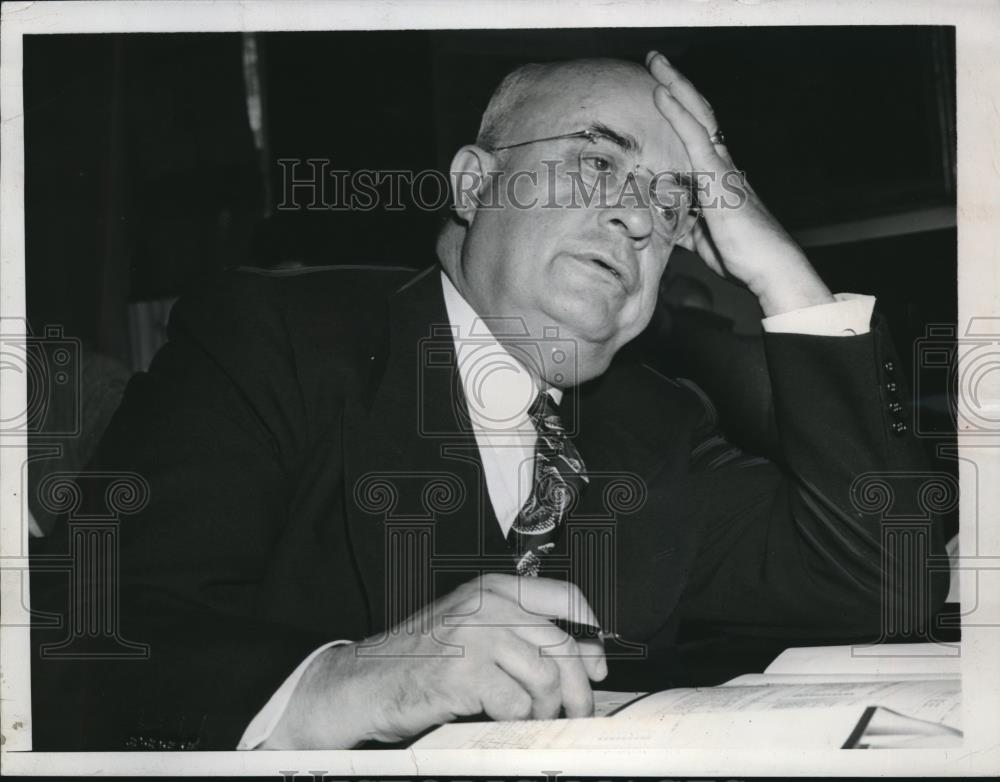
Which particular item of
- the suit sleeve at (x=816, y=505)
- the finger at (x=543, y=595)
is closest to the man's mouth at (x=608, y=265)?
the suit sleeve at (x=816, y=505)

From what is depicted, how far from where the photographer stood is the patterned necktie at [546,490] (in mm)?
1382

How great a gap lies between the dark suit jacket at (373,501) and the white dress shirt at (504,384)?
0.8 inches

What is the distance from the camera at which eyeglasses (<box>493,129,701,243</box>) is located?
136 cm

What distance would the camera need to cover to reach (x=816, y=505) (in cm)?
139

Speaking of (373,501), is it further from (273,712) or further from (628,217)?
(628,217)

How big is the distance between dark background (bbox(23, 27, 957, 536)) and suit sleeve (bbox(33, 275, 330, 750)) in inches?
3.3

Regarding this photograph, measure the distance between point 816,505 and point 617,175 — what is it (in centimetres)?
54

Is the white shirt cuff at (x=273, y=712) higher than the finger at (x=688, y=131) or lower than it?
lower

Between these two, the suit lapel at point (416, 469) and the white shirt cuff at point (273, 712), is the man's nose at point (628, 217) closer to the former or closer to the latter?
the suit lapel at point (416, 469)

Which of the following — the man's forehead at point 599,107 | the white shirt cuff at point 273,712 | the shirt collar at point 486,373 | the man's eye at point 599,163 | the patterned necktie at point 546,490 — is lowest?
the white shirt cuff at point 273,712

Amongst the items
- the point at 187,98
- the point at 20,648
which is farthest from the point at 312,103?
the point at 20,648

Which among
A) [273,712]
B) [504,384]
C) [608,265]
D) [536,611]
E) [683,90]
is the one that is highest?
[683,90]

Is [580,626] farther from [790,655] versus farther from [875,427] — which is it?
[875,427]

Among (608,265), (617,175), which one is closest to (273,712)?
(608,265)
